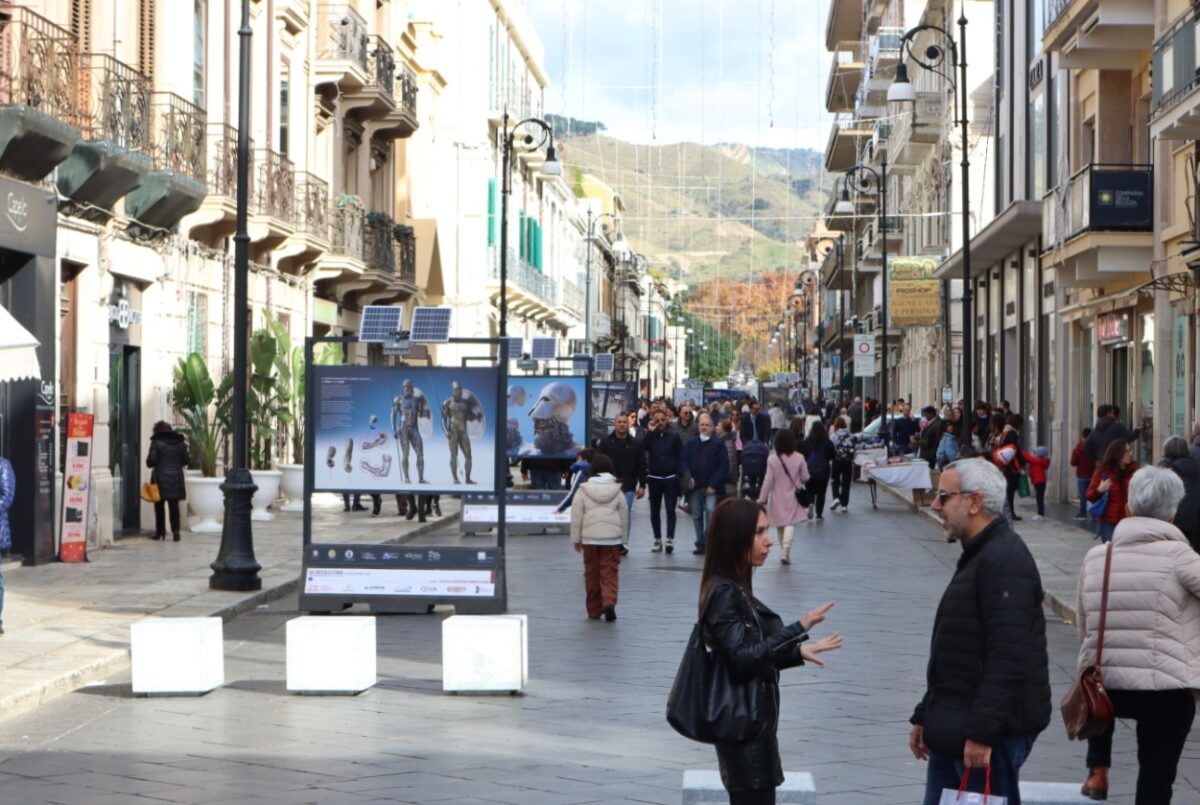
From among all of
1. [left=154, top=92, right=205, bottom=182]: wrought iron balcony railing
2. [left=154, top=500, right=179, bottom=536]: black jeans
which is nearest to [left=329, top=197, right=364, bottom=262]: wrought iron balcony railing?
[left=154, top=92, right=205, bottom=182]: wrought iron balcony railing

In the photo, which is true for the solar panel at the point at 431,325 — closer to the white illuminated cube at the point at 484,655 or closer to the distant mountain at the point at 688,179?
the white illuminated cube at the point at 484,655

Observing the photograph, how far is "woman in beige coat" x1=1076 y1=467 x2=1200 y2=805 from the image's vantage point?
7.40 metres

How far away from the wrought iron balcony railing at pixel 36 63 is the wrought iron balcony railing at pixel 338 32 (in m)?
15.6

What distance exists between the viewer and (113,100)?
74.1 feet

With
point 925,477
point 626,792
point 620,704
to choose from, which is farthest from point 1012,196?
point 626,792

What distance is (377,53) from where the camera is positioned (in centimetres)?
3834

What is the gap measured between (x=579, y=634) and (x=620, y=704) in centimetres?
375

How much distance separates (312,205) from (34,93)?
1407 centimetres

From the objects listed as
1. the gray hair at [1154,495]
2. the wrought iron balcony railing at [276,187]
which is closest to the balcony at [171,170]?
the wrought iron balcony railing at [276,187]

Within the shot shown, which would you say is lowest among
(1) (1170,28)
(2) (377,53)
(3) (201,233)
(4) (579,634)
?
(4) (579,634)

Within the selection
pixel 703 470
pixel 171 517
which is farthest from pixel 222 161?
pixel 703 470

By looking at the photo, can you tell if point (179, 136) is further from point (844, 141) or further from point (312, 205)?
point (844, 141)

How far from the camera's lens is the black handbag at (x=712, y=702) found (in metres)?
6.14

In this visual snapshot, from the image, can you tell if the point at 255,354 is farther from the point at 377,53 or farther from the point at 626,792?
the point at 626,792
